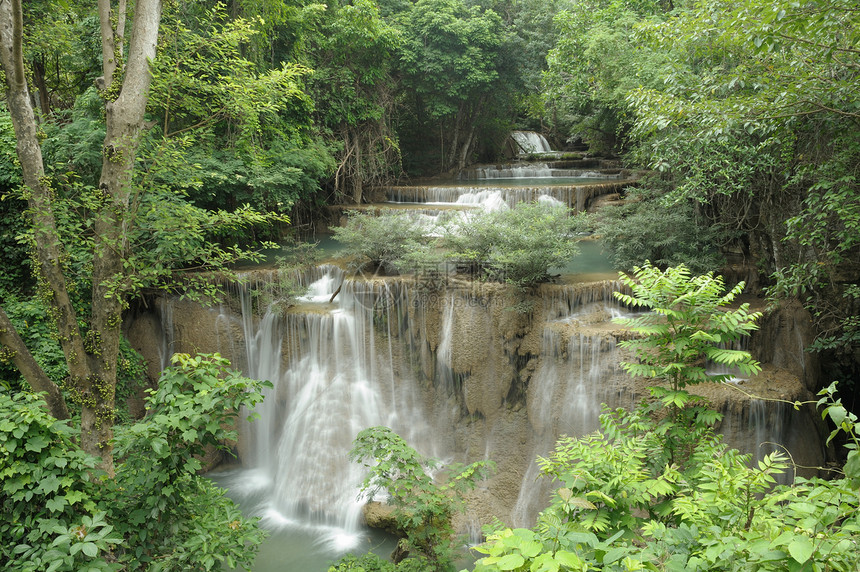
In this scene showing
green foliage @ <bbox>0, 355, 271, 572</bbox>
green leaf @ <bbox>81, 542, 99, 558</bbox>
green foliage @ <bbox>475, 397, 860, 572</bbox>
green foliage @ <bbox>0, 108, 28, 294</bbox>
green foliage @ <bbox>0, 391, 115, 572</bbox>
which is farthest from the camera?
green foliage @ <bbox>0, 108, 28, 294</bbox>

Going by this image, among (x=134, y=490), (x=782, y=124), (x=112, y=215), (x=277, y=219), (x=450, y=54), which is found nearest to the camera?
(x=134, y=490)

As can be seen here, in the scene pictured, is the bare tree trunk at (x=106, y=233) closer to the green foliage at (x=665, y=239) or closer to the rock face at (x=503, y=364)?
the rock face at (x=503, y=364)

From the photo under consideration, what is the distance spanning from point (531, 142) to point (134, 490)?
2684 cm

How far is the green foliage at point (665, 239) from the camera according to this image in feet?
32.2

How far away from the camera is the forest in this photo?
11.1 feet

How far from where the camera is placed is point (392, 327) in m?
10.3

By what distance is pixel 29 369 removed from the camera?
5.59 metres

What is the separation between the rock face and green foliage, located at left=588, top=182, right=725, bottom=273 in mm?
1389

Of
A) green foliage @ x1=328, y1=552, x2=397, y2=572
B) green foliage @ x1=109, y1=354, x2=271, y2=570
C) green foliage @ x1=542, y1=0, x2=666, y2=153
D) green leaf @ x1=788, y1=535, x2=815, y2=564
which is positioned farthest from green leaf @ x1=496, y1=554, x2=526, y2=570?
green foliage @ x1=542, y1=0, x2=666, y2=153

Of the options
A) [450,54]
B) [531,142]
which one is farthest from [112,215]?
[531,142]

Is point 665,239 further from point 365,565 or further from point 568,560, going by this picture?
point 568,560

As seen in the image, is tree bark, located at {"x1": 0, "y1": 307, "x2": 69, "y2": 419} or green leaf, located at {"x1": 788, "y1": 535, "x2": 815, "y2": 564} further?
tree bark, located at {"x1": 0, "y1": 307, "x2": 69, "y2": 419}

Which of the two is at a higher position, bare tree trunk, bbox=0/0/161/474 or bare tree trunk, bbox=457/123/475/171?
bare tree trunk, bbox=457/123/475/171

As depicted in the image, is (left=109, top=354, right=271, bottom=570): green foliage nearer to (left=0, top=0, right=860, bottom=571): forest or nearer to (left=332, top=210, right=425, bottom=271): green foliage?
(left=0, top=0, right=860, bottom=571): forest
